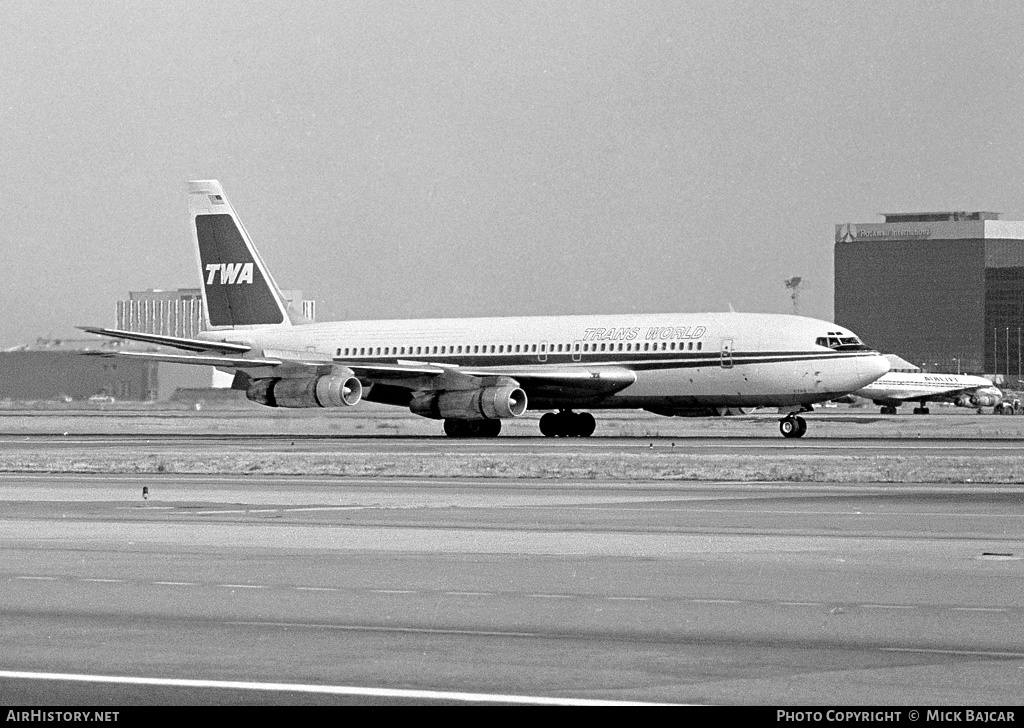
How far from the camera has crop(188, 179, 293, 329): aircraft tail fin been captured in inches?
2509

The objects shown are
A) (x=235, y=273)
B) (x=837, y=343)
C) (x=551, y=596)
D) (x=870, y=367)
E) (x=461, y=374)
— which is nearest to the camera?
(x=551, y=596)

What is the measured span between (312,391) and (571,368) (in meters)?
8.58

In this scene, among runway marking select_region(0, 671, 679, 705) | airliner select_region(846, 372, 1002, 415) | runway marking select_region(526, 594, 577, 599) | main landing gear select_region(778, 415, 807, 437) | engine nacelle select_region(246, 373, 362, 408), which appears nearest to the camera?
runway marking select_region(0, 671, 679, 705)

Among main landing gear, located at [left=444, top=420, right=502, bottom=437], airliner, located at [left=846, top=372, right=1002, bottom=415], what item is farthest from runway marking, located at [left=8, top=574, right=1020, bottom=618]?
airliner, located at [left=846, top=372, right=1002, bottom=415]

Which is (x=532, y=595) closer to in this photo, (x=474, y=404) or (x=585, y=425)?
(x=474, y=404)

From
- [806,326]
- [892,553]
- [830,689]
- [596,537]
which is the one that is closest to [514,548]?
[596,537]

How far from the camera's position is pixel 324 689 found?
A: 34.4 ft

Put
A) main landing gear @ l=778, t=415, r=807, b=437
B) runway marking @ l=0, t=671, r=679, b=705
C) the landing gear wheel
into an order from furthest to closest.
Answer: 1. the landing gear wheel
2. main landing gear @ l=778, t=415, r=807, b=437
3. runway marking @ l=0, t=671, r=679, b=705

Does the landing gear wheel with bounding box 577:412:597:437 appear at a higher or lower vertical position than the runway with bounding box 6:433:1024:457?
higher

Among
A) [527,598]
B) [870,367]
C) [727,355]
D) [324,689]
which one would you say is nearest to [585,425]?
[727,355]

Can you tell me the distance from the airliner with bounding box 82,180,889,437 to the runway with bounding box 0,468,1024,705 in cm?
2626

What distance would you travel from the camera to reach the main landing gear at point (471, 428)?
54.8 metres

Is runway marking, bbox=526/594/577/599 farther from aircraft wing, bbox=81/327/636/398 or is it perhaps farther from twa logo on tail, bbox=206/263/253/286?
twa logo on tail, bbox=206/263/253/286

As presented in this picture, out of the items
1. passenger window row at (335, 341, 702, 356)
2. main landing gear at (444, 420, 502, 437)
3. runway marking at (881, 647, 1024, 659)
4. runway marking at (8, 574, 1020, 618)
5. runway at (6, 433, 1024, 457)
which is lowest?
runway marking at (881, 647, 1024, 659)
